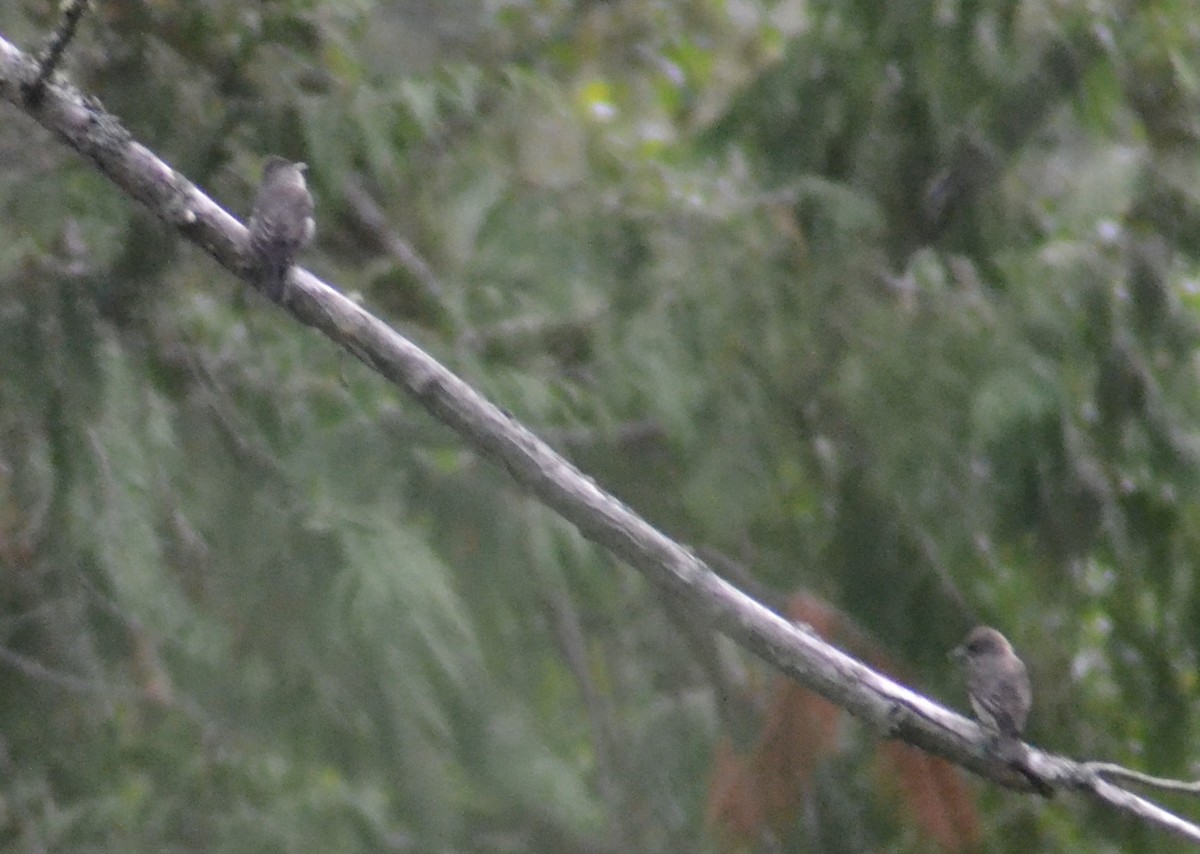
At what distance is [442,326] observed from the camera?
3.04 metres

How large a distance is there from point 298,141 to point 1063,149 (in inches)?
60.3

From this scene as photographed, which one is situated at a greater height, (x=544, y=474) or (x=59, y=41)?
(x=59, y=41)

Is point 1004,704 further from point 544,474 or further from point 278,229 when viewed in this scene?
point 278,229

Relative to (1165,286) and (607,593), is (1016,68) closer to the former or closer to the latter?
(1165,286)

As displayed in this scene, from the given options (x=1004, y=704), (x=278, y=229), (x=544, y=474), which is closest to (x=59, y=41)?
(x=278, y=229)

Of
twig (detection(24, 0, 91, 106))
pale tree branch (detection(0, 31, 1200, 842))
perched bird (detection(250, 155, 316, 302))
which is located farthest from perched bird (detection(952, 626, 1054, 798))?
twig (detection(24, 0, 91, 106))

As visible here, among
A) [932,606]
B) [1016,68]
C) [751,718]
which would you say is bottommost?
[751,718]

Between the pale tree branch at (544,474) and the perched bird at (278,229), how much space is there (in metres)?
0.02

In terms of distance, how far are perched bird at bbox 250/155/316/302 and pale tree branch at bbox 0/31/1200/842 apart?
2cm

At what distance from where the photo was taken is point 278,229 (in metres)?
1.54

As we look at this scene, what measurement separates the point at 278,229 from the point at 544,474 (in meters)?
0.38

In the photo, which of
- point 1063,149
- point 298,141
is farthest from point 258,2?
point 1063,149

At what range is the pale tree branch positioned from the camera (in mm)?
1544

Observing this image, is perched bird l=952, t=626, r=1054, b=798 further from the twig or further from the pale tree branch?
the twig
